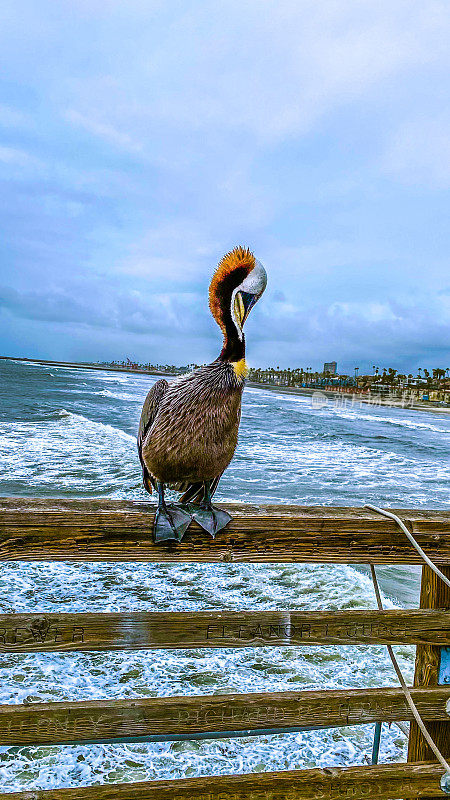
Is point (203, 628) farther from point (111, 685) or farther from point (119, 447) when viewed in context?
point (119, 447)

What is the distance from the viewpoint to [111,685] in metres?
3.16

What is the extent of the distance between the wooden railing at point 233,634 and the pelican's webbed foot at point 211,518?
0.02 metres

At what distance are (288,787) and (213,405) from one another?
3.55 ft

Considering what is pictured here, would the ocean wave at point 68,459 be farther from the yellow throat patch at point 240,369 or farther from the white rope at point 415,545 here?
the white rope at point 415,545

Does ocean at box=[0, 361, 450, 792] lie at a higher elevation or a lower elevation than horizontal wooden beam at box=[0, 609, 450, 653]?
lower

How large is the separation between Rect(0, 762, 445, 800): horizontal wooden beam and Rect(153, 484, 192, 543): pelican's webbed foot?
59 centimetres

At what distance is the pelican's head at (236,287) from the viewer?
1.74 metres

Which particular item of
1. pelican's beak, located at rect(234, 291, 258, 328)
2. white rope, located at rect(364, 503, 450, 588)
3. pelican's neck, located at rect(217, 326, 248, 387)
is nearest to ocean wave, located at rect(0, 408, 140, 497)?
pelican's neck, located at rect(217, 326, 248, 387)

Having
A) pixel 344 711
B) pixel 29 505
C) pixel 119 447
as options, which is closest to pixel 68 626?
pixel 29 505

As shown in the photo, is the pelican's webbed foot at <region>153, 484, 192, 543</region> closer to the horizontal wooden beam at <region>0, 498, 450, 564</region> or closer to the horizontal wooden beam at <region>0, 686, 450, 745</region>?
the horizontal wooden beam at <region>0, 498, 450, 564</region>

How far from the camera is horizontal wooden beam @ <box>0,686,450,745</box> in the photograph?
128cm

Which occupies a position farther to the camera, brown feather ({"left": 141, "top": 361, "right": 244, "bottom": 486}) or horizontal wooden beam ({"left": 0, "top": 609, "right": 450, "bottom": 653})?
brown feather ({"left": 141, "top": 361, "right": 244, "bottom": 486})

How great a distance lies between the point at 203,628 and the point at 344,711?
441mm

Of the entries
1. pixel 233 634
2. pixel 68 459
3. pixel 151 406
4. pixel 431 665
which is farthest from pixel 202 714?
pixel 68 459
